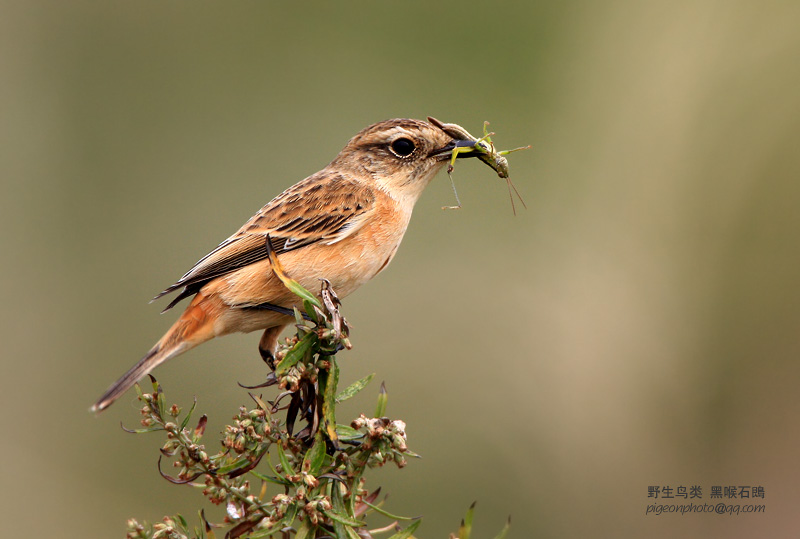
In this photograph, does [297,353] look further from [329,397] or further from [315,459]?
[315,459]

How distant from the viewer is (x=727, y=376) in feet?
23.6

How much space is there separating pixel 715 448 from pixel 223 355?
166 inches

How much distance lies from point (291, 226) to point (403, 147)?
0.84 m

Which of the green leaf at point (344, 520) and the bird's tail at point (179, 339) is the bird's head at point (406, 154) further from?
the green leaf at point (344, 520)

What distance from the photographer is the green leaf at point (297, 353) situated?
87.5 inches

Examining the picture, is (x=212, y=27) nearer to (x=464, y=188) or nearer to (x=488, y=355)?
(x=464, y=188)

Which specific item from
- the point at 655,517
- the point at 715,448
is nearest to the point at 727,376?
the point at 715,448

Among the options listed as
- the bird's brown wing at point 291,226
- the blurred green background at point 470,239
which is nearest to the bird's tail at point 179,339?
the bird's brown wing at point 291,226

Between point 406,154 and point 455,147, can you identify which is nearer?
point 455,147

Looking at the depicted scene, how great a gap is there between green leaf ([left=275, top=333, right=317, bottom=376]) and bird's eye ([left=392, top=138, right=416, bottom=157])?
2.56 m

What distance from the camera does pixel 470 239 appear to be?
8.08 m

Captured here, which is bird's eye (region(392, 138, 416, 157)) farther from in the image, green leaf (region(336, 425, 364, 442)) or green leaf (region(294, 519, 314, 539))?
green leaf (region(294, 519, 314, 539))

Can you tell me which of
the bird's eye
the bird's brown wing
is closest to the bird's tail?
the bird's brown wing

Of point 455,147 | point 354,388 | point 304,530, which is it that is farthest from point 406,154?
point 304,530
